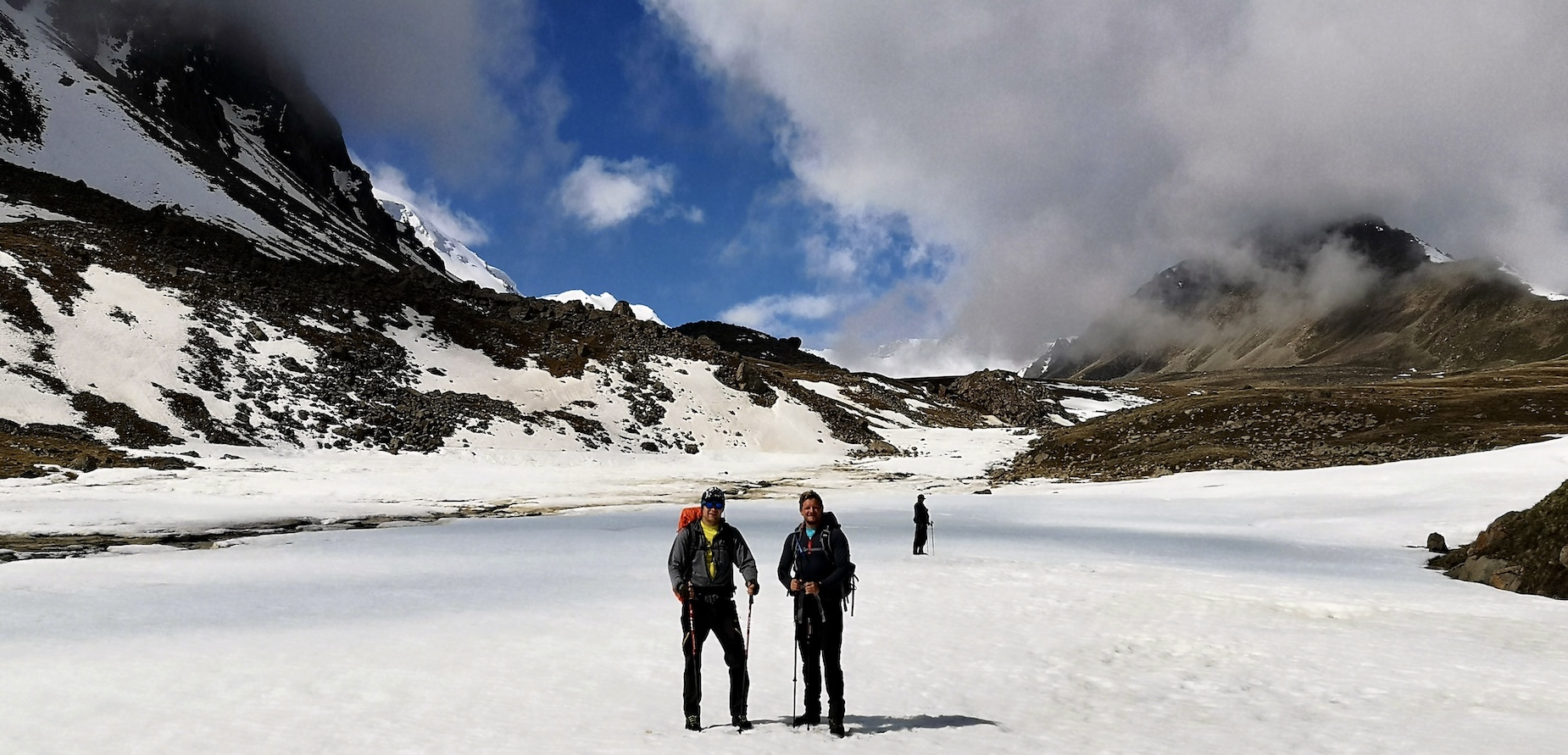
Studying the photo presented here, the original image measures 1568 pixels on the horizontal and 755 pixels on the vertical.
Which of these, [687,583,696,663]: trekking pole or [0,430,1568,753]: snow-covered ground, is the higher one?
[687,583,696,663]: trekking pole

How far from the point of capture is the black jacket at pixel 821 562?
362 inches

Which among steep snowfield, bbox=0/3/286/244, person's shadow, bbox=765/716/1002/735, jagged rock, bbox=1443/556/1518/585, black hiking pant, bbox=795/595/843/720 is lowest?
person's shadow, bbox=765/716/1002/735

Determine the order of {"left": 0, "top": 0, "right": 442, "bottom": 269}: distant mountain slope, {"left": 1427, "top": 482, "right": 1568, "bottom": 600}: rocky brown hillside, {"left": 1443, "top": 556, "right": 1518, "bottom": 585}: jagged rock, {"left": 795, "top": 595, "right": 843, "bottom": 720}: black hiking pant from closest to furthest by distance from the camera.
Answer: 1. {"left": 795, "top": 595, "right": 843, "bottom": 720}: black hiking pant
2. {"left": 1427, "top": 482, "right": 1568, "bottom": 600}: rocky brown hillside
3. {"left": 1443, "top": 556, "right": 1518, "bottom": 585}: jagged rock
4. {"left": 0, "top": 0, "right": 442, "bottom": 269}: distant mountain slope

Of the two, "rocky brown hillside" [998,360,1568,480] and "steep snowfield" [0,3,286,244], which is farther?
"steep snowfield" [0,3,286,244]

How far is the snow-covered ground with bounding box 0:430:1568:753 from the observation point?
867cm

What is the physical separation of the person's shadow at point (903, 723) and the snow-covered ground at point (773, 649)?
0.13 ft

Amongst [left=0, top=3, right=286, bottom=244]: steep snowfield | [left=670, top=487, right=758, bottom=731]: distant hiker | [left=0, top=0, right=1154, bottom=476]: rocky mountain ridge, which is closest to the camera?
[left=670, top=487, right=758, bottom=731]: distant hiker

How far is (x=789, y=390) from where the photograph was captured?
89875mm

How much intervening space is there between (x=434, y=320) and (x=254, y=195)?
75679 mm

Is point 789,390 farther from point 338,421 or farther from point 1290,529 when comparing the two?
point 1290,529

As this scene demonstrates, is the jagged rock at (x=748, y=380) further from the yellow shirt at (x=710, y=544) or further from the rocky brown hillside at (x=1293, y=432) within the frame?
the yellow shirt at (x=710, y=544)

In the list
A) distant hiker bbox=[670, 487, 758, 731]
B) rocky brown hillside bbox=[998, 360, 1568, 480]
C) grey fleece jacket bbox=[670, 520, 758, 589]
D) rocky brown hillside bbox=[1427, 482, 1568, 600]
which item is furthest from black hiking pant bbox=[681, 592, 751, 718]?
rocky brown hillside bbox=[998, 360, 1568, 480]

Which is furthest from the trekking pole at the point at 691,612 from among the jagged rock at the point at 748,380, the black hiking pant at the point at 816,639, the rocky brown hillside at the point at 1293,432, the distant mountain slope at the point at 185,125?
the distant mountain slope at the point at 185,125

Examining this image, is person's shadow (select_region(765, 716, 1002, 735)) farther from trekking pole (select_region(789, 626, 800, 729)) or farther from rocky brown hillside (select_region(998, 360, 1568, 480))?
rocky brown hillside (select_region(998, 360, 1568, 480))
